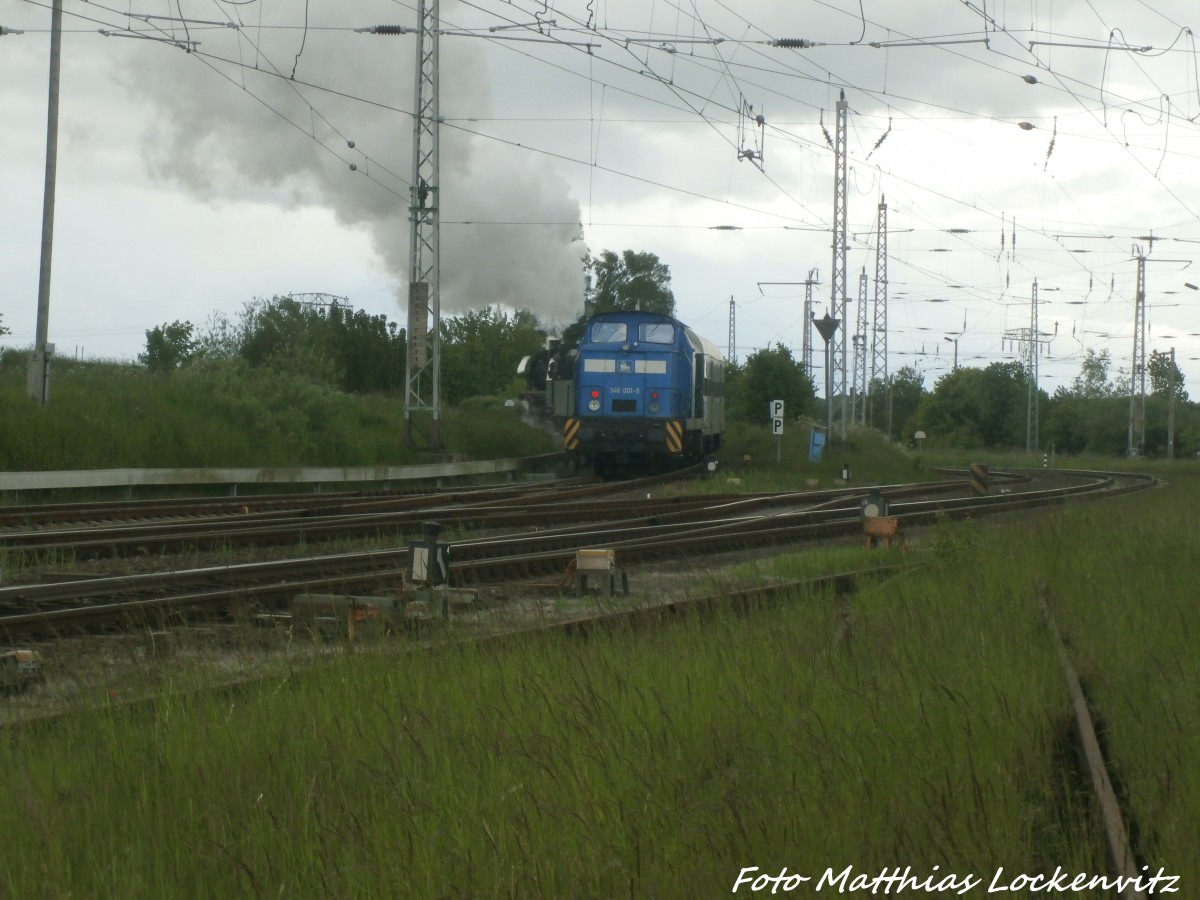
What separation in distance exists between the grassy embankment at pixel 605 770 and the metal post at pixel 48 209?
1731 centimetres

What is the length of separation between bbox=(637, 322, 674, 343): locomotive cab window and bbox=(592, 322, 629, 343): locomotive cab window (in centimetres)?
41

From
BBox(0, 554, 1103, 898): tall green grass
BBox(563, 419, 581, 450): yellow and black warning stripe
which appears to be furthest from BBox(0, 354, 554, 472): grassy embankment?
BBox(0, 554, 1103, 898): tall green grass

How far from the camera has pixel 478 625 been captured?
865 cm

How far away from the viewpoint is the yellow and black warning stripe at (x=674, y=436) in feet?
92.8

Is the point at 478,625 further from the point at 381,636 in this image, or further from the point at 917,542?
the point at 917,542

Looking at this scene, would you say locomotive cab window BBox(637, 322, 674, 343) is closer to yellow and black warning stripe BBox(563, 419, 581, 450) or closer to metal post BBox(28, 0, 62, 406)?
yellow and black warning stripe BBox(563, 419, 581, 450)

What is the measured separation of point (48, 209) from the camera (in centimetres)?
2175

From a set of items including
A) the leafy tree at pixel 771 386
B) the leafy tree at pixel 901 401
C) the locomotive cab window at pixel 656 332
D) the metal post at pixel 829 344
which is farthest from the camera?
the leafy tree at pixel 901 401

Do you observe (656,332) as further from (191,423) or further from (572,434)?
(191,423)

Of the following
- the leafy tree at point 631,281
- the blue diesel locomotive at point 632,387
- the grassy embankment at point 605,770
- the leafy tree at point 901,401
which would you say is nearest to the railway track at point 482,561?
the grassy embankment at point 605,770

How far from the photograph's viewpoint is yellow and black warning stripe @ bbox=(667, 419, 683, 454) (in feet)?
92.8

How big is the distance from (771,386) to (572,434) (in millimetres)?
22184

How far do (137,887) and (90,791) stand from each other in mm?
1005

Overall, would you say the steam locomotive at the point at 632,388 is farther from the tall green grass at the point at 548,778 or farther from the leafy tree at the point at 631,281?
the leafy tree at the point at 631,281
